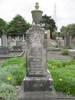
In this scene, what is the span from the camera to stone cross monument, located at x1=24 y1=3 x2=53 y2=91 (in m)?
10.2

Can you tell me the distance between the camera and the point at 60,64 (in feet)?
56.5

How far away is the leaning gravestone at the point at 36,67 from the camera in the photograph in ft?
33.0

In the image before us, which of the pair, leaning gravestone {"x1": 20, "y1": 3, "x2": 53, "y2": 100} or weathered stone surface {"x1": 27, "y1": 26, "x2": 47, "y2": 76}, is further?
weathered stone surface {"x1": 27, "y1": 26, "x2": 47, "y2": 76}

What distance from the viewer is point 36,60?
10.4 meters

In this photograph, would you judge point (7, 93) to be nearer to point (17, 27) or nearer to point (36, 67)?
point (36, 67)

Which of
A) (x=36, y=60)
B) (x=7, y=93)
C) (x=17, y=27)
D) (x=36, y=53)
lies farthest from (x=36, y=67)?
(x=17, y=27)

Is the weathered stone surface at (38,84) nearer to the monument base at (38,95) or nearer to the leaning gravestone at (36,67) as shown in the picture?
the leaning gravestone at (36,67)

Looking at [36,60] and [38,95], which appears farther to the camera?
[36,60]

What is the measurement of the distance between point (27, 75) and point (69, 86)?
1.45m

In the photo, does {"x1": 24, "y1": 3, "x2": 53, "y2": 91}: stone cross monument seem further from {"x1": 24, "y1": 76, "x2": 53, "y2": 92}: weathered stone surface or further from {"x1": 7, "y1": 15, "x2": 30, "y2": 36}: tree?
{"x1": 7, "y1": 15, "x2": 30, "y2": 36}: tree

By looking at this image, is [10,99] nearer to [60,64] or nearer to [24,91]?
[24,91]

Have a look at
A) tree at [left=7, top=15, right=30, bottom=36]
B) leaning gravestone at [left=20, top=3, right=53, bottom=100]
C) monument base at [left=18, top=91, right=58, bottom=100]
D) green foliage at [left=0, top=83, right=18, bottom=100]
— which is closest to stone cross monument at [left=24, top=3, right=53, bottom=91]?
leaning gravestone at [left=20, top=3, right=53, bottom=100]

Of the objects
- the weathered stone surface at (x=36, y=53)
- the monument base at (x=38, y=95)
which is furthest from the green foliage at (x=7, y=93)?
the weathered stone surface at (x=36, y=53)

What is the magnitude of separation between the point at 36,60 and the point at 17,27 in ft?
233
